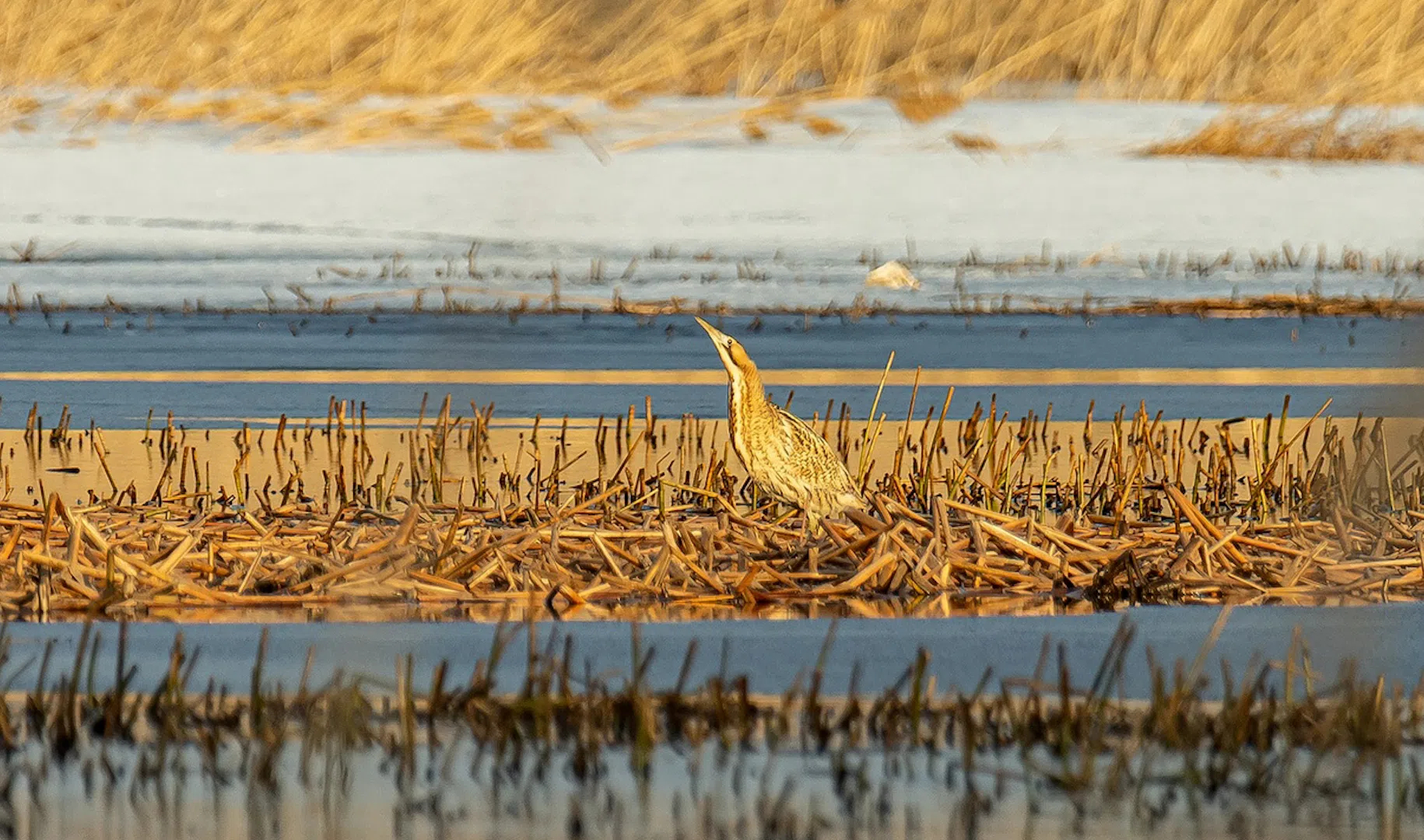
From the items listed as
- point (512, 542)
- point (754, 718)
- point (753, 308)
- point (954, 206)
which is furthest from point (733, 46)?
point (754, 718)

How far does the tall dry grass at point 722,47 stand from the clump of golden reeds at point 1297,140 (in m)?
0.40

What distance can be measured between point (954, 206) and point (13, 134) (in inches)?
258

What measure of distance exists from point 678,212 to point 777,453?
1031 centimetres

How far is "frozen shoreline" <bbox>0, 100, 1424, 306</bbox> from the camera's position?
57.4 ft

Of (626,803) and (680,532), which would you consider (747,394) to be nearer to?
(680,532)

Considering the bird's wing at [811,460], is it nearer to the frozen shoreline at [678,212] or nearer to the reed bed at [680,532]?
the reed bed at [680,532]

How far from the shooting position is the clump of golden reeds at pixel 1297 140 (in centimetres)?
1844

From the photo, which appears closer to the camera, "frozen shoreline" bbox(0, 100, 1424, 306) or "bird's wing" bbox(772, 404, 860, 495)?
"bird's wing" bbox(772, 404, 860, 495)

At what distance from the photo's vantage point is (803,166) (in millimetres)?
18016

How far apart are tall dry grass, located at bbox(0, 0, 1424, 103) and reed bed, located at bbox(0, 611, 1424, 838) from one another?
13998 millimetres

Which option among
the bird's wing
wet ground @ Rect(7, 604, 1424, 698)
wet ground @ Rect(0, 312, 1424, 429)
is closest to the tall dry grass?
wet ground @ Rect(0, 312, 1424, 429)

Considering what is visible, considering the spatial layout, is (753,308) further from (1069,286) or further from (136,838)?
(136,838)

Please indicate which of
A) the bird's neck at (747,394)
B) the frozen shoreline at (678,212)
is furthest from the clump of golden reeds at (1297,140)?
the bird's neck at (747,394)

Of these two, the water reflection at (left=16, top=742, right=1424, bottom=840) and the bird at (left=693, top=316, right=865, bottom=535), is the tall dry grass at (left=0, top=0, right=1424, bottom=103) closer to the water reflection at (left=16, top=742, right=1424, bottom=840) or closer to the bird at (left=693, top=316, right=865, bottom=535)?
the bird at (left=693, top=316, right=865, bottom=535)
